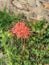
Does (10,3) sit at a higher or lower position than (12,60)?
higher

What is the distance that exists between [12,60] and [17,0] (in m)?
1.40

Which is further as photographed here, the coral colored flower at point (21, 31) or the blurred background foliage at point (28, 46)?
the blurred background foliage at point (28, 46)

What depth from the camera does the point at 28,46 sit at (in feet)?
19.9

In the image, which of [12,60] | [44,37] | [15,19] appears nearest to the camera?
[12,60]

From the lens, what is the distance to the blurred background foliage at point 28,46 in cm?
583

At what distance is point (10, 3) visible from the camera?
6.75m

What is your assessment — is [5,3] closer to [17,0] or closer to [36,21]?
[17,0]

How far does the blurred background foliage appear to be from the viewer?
19.1 feet

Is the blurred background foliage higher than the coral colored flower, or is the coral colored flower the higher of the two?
the coral colored flower

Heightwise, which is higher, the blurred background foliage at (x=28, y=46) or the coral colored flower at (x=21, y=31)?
the coral colored flower at (x=21, y=31)

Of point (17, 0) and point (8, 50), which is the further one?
point (17, 0)

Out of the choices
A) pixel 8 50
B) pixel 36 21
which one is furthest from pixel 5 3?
pixel 8 50

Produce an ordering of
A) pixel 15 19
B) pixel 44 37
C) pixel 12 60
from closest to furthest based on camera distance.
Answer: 1. pixel 12 60
2. pixel 44 37
3. pixel 15 19

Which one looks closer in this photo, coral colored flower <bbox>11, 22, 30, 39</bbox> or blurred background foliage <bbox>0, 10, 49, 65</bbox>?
coral colored flower <bbox>11, 22, 30, 39</bbox>
